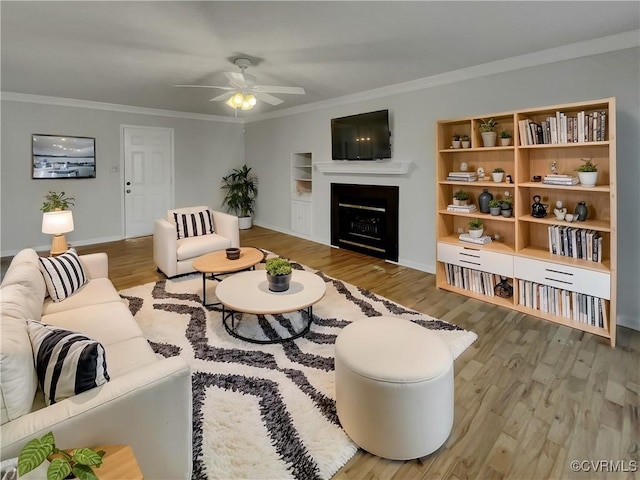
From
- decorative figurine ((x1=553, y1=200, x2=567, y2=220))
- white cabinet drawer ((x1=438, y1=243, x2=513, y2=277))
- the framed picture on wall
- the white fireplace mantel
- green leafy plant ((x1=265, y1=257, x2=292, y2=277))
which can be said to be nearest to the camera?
green leafy plant ((x1=265, y1=257, x2=292, y2=277))

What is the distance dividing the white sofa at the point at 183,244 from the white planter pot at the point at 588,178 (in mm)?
3575

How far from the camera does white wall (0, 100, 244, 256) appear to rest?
5.17 m

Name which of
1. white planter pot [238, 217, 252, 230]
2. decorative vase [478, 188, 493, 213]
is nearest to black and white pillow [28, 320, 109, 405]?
decorative vase [478, 188, 493, 213]

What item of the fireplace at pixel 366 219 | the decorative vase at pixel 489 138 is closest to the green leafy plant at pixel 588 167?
the decorative vase at pixel 489 138

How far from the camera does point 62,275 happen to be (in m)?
2.58

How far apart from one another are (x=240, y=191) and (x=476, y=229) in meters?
5.12

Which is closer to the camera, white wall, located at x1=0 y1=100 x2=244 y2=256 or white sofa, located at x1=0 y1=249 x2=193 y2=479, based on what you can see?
white sofa, located at x1=0 y1=249 x2=193 y2=479

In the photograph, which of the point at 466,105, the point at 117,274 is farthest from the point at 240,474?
the point at 466,105

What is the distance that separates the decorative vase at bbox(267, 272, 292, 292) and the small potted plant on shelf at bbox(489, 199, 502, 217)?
2171 mm

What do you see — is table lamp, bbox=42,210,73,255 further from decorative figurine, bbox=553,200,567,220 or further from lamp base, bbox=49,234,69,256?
decorative figurine, bbox=553,200,567,220

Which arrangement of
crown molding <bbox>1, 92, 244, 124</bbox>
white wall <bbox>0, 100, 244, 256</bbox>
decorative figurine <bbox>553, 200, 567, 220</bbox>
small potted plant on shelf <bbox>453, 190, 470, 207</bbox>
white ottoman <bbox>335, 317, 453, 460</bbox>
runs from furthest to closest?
white wall <bbox>0, 100, 244, 256</bbox>
crown molding <bbox>1, 92, 244, 124</bbox>
small potted plant on shelf <bbox>453, 190, 470, 207</bbox>
decorative figurine <bbox>553, 200, 567, 220</bbox>
white ottoman <bbox>335, 317, 453, 460</bbox>

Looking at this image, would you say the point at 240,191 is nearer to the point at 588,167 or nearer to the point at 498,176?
the point at 498,176

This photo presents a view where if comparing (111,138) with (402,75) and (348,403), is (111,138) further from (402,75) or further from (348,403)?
(348,403)

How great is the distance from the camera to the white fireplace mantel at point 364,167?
4.54 m
